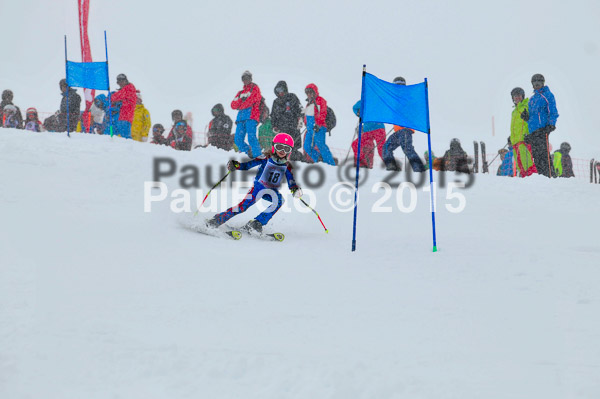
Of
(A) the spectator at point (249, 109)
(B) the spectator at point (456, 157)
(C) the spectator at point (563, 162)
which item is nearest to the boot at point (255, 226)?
(A) the spectator at point (249, 109)

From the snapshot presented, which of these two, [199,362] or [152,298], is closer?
[199,362]

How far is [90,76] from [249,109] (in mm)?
3292

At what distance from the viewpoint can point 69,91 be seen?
12.7 meters

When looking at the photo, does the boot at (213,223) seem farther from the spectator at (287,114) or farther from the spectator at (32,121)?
the spectator at (32,121)

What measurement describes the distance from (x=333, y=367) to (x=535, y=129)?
8525 mm

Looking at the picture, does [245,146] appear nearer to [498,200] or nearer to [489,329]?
[498,200]

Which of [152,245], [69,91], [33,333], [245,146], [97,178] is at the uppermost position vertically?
[69,91]

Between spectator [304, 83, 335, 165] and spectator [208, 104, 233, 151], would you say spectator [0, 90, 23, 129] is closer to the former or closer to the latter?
spectator [208, 104, 233, 151]

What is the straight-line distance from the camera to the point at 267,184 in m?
7.29

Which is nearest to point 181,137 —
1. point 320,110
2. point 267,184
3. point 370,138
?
point 320,110

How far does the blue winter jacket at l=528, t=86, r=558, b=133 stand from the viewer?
10.5 meters

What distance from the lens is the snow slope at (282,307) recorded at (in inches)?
131

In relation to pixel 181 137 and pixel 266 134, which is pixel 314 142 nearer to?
pixel 266 134

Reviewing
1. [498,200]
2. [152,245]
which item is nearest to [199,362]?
[152,245]
